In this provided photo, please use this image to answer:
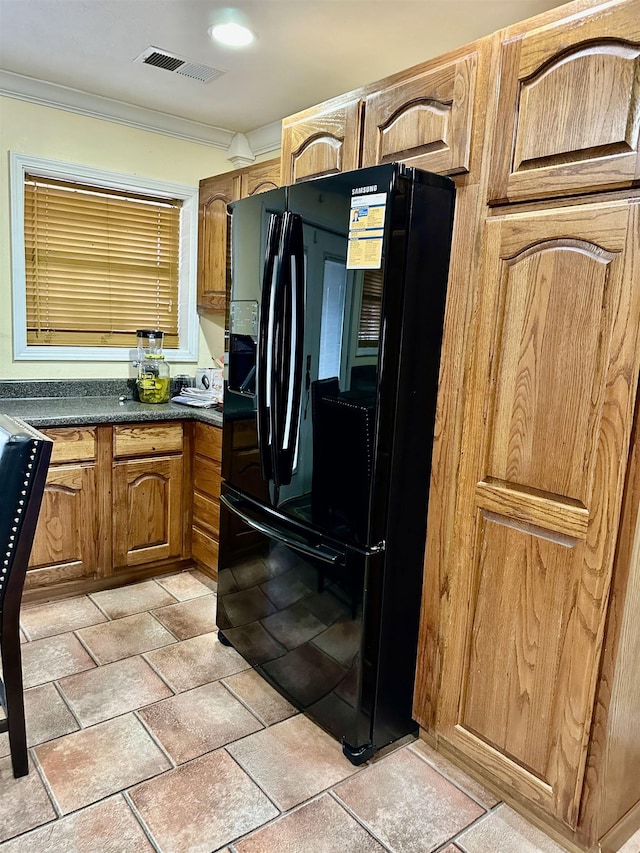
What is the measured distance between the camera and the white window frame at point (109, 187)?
300 cm

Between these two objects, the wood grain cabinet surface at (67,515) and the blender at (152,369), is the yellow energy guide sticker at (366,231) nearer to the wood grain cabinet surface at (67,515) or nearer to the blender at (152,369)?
the wood grain cabinet surface at (67,515)

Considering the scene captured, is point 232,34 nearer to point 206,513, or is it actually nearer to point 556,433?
point 556,433

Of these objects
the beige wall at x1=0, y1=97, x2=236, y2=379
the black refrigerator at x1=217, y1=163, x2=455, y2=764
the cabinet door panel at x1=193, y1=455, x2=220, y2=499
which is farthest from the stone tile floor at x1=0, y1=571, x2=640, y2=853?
the beige wall at x1=0, y1=97, x2=236, y2=379

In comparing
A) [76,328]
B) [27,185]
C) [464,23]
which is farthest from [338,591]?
[27,185]

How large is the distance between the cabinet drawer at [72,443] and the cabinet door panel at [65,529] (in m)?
0.05

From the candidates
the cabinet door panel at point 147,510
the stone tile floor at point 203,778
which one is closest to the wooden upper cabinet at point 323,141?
the cabinet door panel at point 147,510

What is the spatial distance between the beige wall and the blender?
0.15m

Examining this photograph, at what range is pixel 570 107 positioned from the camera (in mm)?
1432

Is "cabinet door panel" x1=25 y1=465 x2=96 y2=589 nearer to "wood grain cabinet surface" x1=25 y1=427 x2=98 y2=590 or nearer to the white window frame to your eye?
"wood grain cabinet surface" x1=25 y1=427 x2=98 y2=590

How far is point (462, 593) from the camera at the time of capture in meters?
1.79

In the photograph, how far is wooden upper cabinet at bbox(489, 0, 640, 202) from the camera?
133 cm

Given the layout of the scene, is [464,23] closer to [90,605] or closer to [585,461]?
[585,461]

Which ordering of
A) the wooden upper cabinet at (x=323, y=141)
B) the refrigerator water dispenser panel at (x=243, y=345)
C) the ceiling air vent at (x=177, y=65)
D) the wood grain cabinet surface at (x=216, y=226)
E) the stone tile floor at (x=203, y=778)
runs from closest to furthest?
the stone tile floor at (x=203, y=778) → the wooden upper cabinet at (x=323, y=141) → the refrigerator water dispenser panel at (x=243, y=345) → the ceiling air vent at (x=177, y=65) → the wood grain cabinet surface at (x=216, y=226)

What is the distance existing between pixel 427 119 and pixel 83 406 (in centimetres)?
215
